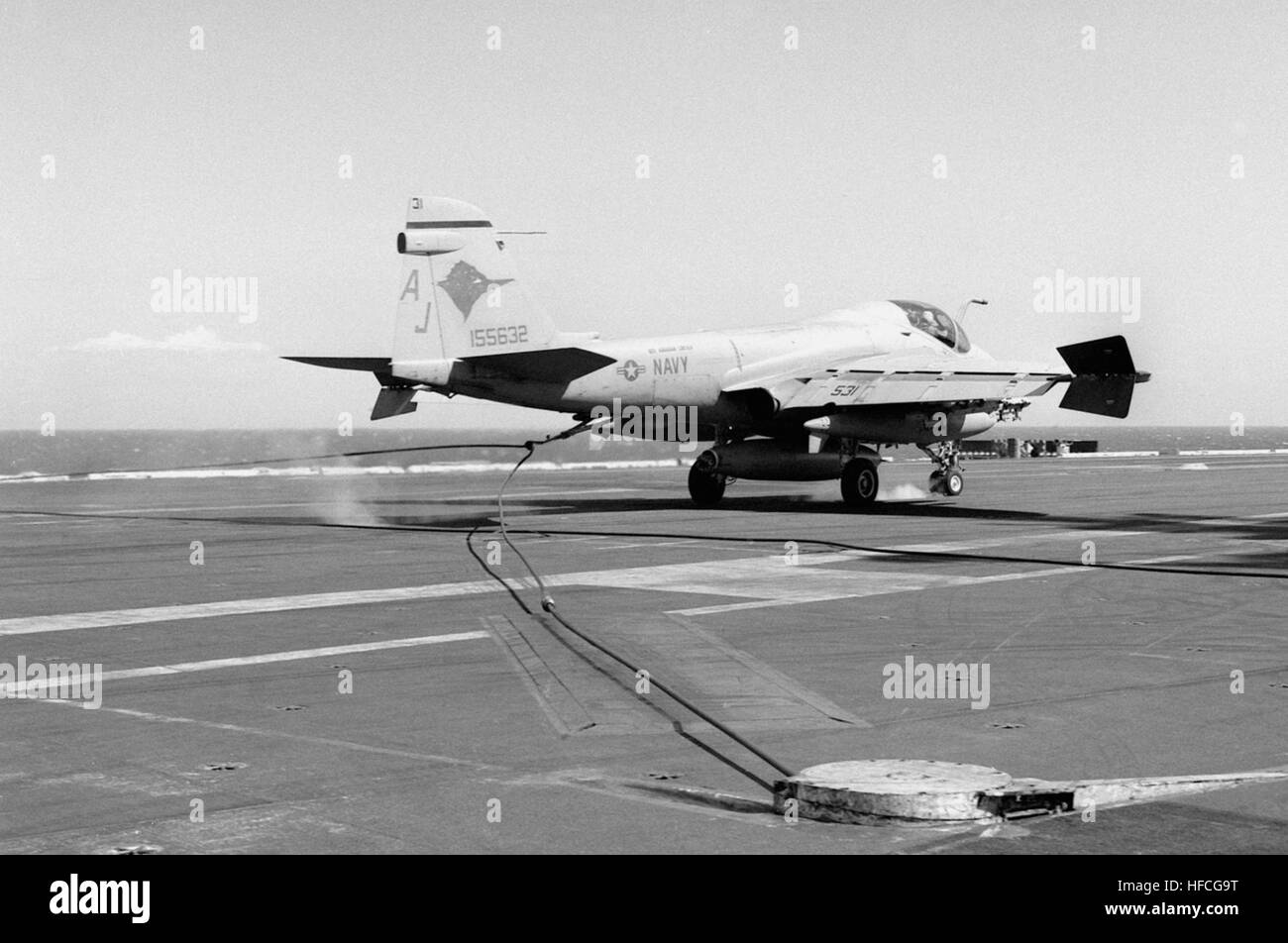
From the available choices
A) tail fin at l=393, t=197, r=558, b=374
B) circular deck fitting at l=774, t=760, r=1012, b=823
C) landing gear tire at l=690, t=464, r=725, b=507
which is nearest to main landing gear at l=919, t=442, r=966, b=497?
landing gear tire at l=690, t=464, r=725, b=507

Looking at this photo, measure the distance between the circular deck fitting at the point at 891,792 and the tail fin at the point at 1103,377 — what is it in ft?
73.2

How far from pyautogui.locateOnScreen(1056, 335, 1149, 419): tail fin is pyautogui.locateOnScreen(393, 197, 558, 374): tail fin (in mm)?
11359

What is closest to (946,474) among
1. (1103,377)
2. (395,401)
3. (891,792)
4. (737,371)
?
(737,371)

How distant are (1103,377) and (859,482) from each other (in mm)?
7442

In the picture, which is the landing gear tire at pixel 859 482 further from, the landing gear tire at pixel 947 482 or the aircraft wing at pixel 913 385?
the landing gear tire at pixel 947 482

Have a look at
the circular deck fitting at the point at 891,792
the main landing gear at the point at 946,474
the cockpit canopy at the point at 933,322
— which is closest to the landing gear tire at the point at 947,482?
the main landing gear at the point at 946,474

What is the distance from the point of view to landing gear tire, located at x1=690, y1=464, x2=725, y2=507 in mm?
35438

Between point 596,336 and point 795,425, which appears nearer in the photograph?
point 596,336

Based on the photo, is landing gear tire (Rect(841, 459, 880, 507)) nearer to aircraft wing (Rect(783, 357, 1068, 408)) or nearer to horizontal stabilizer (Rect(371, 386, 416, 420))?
aircraft wing (Rect(783, 357, 1068, 408))

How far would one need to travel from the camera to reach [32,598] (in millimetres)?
18219
